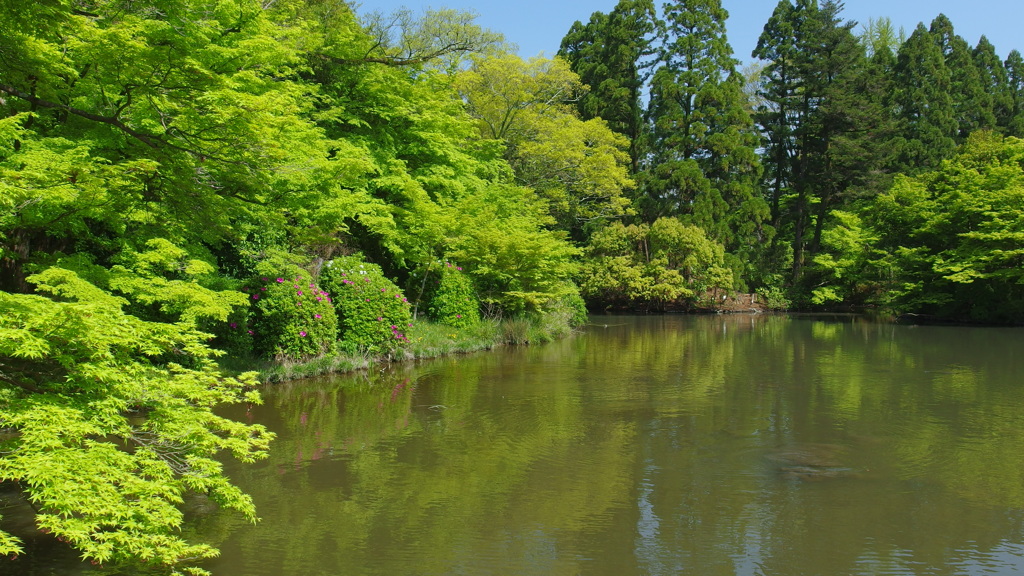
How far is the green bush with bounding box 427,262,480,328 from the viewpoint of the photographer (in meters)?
15.8

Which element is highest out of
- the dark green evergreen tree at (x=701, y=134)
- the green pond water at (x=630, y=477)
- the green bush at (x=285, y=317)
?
the dark green evergreen tree at (x=701, y=134)

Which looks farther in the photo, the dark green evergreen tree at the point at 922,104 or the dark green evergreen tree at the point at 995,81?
the dark green evergreen tree at the point at 995,81

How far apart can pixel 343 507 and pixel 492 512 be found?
117cm

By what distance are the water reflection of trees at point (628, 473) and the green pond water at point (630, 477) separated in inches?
1.0

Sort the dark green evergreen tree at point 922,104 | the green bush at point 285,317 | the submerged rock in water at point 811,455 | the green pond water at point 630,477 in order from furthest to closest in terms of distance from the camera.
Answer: the dark green evergreen tree at point 922,104
the green bush at point 285,317
the submerged rock in water at point 811,455
the green pond water at point 630,477

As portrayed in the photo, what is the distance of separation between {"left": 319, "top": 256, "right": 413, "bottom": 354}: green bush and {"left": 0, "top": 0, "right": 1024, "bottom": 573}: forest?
1.8 inches

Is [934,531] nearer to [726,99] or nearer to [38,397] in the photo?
[38,397]

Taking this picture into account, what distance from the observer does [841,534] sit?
495cm

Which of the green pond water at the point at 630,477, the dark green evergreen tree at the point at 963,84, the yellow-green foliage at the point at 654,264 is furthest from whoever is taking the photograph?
the dark green evergreen tree at the point at 963,84

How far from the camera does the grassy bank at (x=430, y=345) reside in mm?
10578

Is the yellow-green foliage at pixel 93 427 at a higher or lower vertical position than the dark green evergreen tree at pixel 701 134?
lower

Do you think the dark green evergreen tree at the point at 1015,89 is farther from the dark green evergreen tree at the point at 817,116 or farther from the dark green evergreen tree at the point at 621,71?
the dark green evergreen tree at the point at 621,71

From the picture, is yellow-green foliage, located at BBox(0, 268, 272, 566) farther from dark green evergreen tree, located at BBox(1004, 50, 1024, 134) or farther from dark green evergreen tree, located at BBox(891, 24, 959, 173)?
dark green evergreen tree, located at BBox(1004, 50, 1024, 134)

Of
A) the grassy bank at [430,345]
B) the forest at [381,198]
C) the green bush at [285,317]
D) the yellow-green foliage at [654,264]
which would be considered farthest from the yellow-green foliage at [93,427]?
the yellow-green foliage at [654,264]
